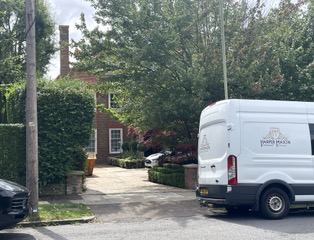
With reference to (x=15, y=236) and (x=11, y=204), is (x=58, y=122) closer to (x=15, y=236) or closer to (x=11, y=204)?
(x=15, y=236)

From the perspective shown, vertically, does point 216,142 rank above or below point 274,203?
above

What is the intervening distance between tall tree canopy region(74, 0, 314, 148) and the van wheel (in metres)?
4.96

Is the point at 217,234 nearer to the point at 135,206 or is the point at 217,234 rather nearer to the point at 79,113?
the point at 135,206

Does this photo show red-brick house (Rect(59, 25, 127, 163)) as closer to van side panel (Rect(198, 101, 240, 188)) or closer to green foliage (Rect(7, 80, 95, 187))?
green foliage (Rect(7, 80, 95, 187))

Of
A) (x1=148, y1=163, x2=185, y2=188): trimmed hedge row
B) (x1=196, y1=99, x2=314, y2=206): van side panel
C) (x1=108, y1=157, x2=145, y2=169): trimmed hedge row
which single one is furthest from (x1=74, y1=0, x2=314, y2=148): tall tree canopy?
(x1=108, y1=157, x2=145, y2=169): trimmed hedge row

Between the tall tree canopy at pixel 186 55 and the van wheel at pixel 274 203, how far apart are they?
4.96 meters

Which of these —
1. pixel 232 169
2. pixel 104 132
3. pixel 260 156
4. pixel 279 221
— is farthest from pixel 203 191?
pixel 104 132

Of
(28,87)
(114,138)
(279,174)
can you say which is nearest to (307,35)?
(279,174)

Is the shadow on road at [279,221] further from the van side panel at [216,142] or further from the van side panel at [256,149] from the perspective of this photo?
the van side panel at [216,142]

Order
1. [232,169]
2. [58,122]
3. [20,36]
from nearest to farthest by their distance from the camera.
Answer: [232,169] → [58,122] → [20,36]

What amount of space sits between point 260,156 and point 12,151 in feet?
23.9

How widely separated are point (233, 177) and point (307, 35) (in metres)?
10.3

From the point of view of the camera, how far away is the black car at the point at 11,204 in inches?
339

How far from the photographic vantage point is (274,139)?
10789mm
